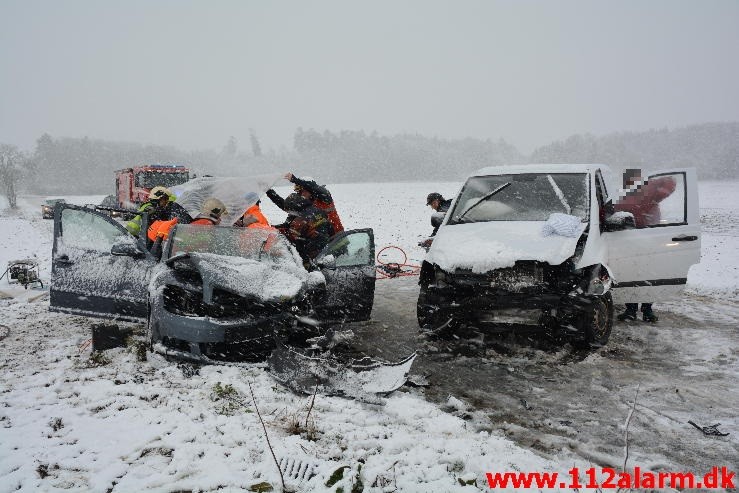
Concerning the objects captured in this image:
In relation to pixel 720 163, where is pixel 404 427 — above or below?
below

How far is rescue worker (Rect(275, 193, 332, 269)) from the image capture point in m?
6.18

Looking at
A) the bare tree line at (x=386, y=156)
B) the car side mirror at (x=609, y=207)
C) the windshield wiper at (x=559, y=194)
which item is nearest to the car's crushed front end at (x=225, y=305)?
the windshield wiper at (x=559, y=194)

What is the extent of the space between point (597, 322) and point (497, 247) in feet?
4.14

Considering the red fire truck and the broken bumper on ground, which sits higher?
the red fire truck

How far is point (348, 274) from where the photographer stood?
17.0 ft

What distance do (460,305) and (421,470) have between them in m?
2.15

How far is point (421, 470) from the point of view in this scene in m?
2.74

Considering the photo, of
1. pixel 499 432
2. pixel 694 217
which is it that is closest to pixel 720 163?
pixel 694 217

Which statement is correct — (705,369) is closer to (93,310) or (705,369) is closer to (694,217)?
(694,217)

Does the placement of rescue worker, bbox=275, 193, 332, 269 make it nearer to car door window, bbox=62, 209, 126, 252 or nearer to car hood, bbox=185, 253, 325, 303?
car hood, bbox=185, 253, 325, 303

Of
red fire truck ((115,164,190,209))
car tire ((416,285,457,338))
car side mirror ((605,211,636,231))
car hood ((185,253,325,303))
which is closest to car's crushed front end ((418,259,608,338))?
car tire ((416,285,457,338))

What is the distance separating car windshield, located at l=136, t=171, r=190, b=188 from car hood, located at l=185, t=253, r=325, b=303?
599 inches

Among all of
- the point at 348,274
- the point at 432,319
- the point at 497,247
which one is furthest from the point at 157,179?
the point at 497,247

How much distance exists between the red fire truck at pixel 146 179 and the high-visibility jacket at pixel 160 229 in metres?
13.6
